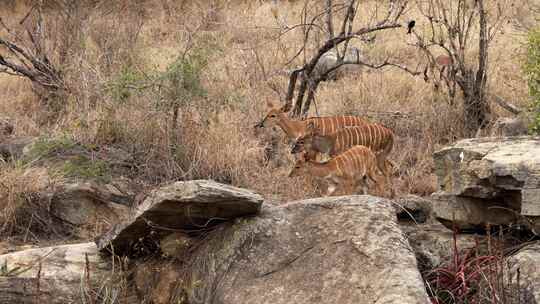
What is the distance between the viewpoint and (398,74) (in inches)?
505

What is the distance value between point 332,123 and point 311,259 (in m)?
4.49

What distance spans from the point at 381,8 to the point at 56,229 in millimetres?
10089

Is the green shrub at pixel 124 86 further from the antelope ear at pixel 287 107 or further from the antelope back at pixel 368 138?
the antelope back at pixel 368 138

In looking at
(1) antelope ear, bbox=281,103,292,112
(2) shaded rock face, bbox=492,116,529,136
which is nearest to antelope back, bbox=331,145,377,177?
(2) shaded rock face, bbox=492,116,529,136

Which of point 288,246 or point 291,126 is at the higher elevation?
point 291,126

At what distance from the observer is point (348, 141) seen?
9812mm

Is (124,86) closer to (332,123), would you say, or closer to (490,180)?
(332,123)

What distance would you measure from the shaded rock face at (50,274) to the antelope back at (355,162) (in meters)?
2.97

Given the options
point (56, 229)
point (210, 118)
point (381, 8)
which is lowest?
point (56, 229)

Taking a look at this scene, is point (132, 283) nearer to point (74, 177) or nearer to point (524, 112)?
point (74, 177)

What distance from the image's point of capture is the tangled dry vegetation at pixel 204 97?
968 centimetres

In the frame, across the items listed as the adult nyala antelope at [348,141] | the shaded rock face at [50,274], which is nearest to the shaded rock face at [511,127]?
the adult nyala antelope at [348,141]

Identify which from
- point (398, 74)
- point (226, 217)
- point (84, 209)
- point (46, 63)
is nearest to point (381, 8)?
point (398, 74)

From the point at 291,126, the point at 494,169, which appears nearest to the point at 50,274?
the point at 494,169
